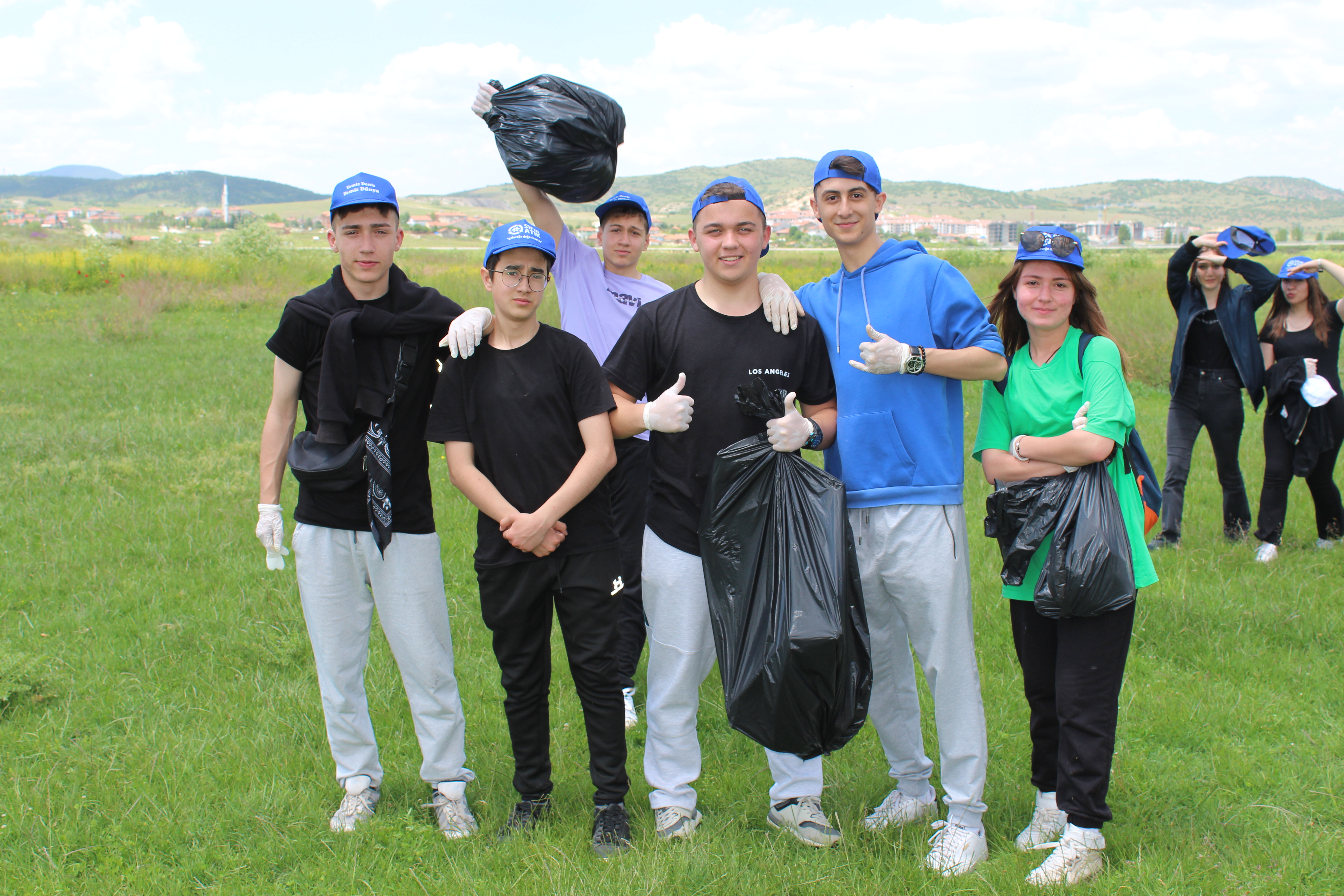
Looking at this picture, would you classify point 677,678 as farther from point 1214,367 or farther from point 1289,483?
point 1289,483

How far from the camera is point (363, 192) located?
275 centimetres

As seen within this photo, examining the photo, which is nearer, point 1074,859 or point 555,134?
point 1074,859

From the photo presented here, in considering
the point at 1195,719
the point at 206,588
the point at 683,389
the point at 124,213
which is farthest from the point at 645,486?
the point at 124,213

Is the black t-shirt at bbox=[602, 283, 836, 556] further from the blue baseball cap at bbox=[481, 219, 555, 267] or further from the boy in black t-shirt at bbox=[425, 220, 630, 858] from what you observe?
the blue baseball cap at bbox=[481, 219, 555, 267]

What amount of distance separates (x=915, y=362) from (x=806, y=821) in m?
1.47

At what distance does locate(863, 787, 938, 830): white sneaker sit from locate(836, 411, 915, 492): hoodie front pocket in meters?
1.07

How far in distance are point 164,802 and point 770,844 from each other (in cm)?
204

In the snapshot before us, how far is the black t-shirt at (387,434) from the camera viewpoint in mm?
2758

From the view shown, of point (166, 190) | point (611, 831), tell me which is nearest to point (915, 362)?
point (611, 831)

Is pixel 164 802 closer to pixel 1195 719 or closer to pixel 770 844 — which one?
pixel 770 844

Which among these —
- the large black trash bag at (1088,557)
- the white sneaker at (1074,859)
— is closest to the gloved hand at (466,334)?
the large black trash bag at (1088,557)

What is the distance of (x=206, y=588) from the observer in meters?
4.98

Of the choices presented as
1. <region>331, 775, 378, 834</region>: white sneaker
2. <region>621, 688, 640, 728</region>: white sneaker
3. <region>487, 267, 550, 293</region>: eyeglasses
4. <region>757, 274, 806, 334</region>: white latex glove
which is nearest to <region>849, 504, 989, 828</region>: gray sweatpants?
<region>757, 274, 806, 334</region>: white latex glove

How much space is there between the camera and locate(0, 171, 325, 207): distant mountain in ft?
552
